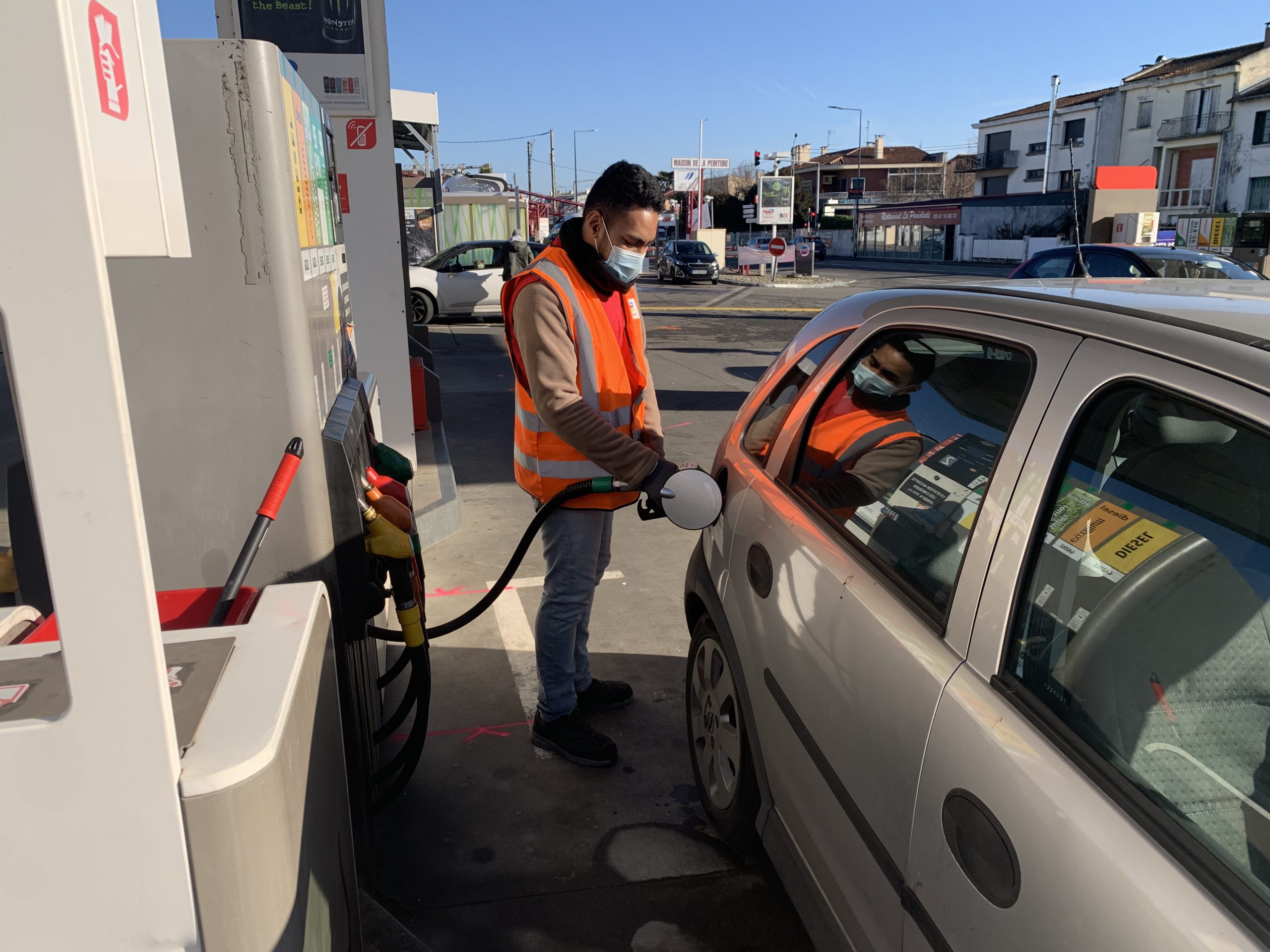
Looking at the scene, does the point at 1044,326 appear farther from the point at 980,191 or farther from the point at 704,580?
the point at 980,191

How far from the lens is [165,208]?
1.09 metres

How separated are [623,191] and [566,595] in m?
1.36

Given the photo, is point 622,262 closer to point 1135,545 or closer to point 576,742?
point 576,742

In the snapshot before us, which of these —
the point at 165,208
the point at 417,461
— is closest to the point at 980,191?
the point at 417,461

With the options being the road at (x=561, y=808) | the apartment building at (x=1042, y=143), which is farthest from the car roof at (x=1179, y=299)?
the apartment building at (x=1042, y=143)

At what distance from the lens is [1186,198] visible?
2029 inches

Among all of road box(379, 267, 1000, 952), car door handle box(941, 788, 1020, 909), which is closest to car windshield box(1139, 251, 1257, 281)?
road box(379, 267, 1000, 952)

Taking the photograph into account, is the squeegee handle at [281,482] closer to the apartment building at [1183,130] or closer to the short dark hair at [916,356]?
the short dark hair at [916,356]

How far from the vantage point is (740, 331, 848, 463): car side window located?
8.76 feet

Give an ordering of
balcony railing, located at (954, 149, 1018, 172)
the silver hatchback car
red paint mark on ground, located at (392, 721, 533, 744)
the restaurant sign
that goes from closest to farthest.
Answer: the silver hatchback car < red paint mark on ground, located at (392, 721, 533, 744) < the restaurant sign < balcony railing, located at (954, 149, 1018, 172)

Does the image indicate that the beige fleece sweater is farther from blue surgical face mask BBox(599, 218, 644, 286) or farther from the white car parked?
the white car parked

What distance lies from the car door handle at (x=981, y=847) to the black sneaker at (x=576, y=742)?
1.98 metres

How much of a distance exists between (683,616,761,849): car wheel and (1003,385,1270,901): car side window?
1278mm

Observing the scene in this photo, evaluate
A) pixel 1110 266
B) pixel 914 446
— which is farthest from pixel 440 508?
pixel 1110 266
